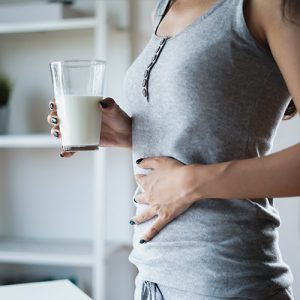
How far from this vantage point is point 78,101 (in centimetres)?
104

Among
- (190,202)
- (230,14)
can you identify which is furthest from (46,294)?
(230,14)

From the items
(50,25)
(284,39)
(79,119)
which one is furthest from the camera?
(50,25)

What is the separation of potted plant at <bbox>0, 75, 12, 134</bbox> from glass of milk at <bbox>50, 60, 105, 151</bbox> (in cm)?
140

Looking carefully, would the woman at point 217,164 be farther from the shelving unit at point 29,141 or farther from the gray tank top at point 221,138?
the shelving unit at point 29,141

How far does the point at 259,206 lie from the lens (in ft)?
3.02

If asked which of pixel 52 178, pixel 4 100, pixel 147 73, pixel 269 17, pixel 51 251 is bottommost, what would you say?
pixel 51 251

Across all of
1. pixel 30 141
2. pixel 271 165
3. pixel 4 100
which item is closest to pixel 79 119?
pixel 271 165

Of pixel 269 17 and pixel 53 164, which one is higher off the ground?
pixel 269 17

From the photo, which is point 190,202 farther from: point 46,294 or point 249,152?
point 46,294

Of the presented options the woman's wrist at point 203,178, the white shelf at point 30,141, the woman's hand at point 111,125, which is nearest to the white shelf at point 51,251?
the white shelf at point 30,141

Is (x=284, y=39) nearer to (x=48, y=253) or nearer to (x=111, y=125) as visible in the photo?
(x=111, y=125)

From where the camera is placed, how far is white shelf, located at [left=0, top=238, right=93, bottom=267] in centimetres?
222

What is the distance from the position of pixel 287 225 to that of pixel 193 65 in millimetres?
1461

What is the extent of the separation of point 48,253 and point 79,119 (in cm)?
133
